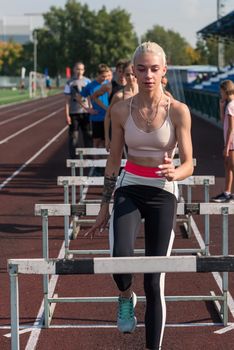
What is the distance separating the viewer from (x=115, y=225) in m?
4.30

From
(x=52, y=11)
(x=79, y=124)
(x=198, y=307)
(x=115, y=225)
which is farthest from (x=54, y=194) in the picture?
(x=52, y=11)

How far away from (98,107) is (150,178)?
809cm

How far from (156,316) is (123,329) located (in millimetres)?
213

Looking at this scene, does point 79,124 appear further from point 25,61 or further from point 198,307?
point 25,61

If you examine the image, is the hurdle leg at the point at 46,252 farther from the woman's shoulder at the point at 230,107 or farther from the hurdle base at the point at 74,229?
the woman's shoulder at the point at 230,107

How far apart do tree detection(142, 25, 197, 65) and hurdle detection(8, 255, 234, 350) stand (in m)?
124

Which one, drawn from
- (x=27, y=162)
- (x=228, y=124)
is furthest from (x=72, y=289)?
(x=27, y=162)

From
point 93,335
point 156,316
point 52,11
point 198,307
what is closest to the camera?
point 156,316

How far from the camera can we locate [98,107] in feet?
40.3

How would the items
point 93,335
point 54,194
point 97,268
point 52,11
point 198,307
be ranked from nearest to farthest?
point 97,268 → point 93,335 → point 198,307 → point 54,194 → point 52,11

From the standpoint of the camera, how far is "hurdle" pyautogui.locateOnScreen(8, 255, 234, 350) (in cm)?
356

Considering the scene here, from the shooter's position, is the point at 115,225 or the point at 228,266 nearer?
the point at 228,266

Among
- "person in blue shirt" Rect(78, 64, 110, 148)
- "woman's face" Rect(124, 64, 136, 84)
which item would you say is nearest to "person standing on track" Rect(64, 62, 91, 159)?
"person in blue shirt" Rect(78, 64, 110, 148)

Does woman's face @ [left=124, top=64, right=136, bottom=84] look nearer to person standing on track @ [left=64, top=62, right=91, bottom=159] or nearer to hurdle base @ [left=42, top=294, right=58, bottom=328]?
person standing on track @ [left=64, top=62, right=91, bottom=159]
